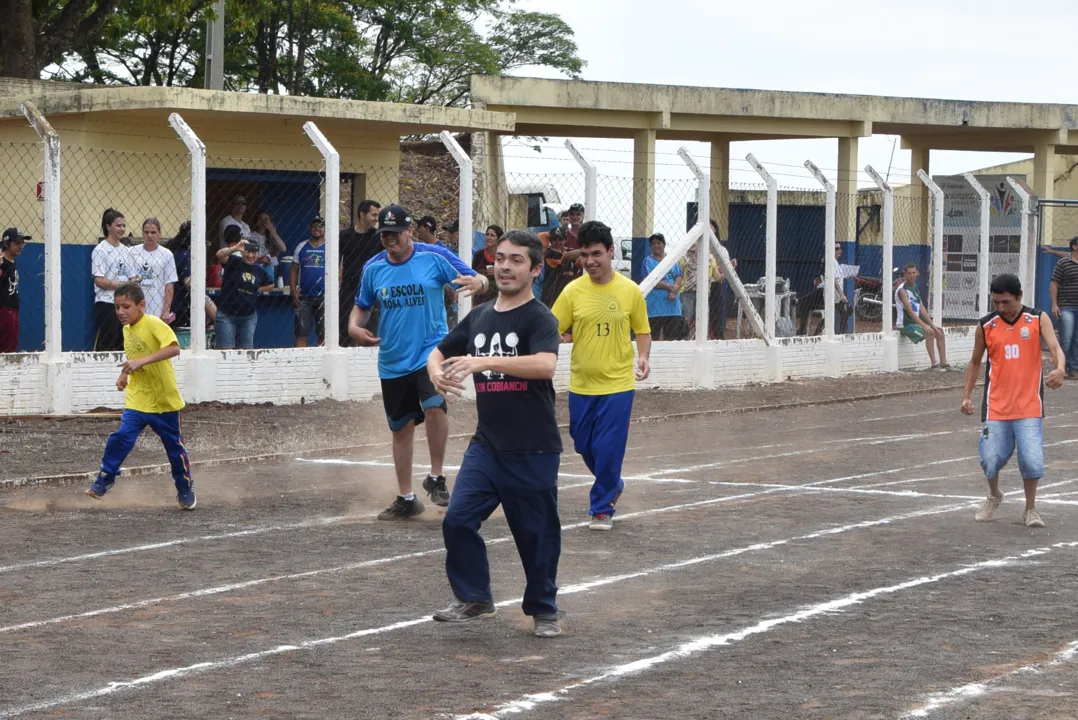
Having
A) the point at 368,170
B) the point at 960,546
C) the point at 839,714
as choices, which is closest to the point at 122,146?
the point at 368,170

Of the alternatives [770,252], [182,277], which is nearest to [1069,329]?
[770,252]

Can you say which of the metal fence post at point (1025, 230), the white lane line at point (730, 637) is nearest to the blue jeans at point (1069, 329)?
the metal fence post at point (1025, 230)

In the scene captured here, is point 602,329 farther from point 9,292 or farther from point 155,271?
point 9,292

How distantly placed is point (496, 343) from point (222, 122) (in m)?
12.0

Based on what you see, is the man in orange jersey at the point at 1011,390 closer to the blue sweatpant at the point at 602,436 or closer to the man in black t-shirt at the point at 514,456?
the blue sweatpant at the point at 602,436

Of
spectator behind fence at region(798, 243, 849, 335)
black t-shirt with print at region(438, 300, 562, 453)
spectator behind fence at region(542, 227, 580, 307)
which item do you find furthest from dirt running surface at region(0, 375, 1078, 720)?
spectator behind fence at region(798, 243, 849, 335)

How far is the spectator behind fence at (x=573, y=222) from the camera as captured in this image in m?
19.1

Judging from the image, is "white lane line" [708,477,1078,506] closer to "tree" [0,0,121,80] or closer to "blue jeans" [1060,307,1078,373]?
"blue jeans" [1060,307,1078,373]

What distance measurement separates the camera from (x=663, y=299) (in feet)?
65.3

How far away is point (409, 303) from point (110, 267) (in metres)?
5.78

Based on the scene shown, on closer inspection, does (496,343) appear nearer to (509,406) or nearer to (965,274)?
(509,406)

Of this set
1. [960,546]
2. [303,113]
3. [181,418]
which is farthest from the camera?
[303,113]

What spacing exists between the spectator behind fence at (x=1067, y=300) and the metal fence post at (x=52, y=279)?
1330 centimetres

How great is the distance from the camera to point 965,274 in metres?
27.8
